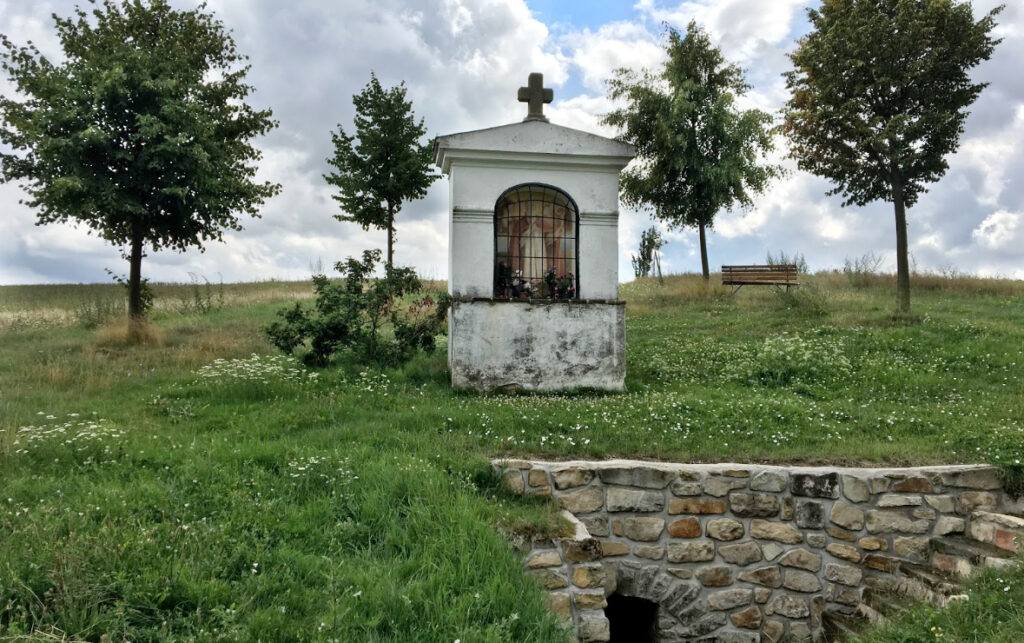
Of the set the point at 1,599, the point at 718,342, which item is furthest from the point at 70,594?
the point at 718,342

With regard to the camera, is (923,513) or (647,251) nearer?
(923,513)

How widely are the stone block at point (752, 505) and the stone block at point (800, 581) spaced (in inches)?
24.0

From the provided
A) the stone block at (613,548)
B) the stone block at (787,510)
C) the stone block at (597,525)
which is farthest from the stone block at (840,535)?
the stone block at (597,525)

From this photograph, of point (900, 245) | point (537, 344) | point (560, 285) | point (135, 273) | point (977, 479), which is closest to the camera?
point (977, 479)

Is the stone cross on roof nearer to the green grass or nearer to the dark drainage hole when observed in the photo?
the dark drainage hole

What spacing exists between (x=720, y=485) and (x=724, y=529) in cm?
43

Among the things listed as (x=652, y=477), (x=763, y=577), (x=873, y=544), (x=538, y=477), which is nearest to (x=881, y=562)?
(x=873, y=544)

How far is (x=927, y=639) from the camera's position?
497 centimetres

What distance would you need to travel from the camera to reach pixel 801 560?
6590 millimetres

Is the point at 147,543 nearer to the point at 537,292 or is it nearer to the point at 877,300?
the point at 537,292

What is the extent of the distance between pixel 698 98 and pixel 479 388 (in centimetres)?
1752

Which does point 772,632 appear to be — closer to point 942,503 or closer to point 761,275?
point 942,503

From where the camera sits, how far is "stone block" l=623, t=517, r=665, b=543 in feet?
21.1

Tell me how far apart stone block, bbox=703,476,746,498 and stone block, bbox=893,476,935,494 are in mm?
1620
